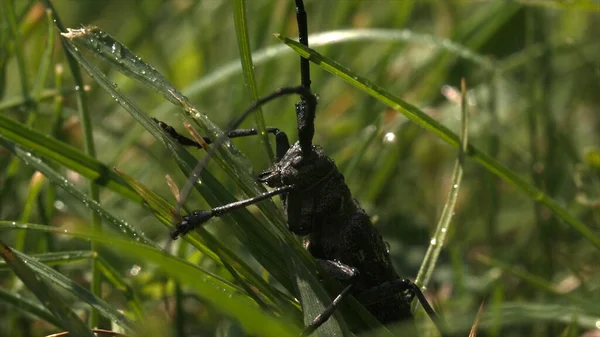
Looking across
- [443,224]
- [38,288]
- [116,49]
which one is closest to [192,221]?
[38,288]

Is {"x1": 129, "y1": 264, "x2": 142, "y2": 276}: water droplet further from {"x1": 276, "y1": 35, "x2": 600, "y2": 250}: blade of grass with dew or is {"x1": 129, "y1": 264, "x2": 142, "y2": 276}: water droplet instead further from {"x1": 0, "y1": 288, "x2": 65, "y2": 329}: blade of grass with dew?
{"x1": 276, "y1": 35, "x2": 600, "y2": 250}: blade of grass with dew

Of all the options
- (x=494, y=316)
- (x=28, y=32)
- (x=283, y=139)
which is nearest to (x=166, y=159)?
(x=28, y=32)

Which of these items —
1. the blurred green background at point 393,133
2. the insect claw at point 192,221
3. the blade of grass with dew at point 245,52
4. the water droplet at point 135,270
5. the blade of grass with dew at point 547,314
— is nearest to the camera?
the insect claw at point 192,221

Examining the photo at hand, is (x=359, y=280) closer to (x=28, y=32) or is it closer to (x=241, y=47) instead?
(x=241, y=47)

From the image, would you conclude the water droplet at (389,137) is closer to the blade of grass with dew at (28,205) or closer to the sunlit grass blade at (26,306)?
the blade of grass with dew at (28,205)

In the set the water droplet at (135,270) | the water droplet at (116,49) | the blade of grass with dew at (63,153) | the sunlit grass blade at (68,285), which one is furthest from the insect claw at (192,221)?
the water droplet at (135,270)
